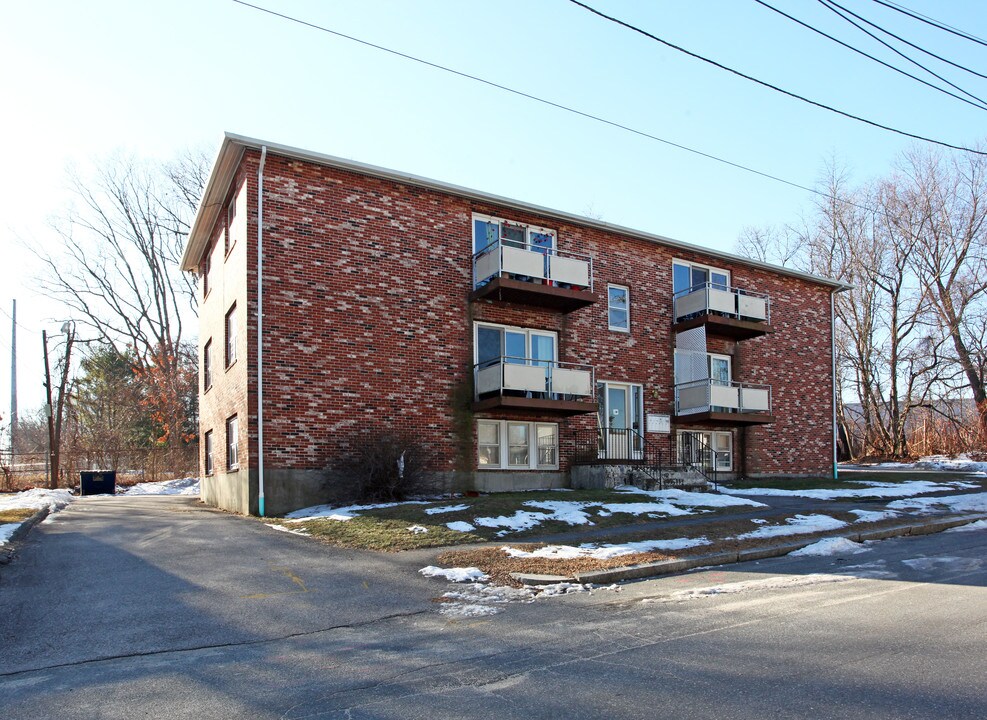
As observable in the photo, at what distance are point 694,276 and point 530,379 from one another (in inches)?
325

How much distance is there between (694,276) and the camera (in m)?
24.3

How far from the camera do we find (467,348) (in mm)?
19328

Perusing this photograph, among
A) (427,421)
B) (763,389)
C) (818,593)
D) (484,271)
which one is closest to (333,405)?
(427,421)

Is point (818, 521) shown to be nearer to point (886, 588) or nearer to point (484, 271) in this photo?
point (886, 588)

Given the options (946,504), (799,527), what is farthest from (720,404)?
(799,527)

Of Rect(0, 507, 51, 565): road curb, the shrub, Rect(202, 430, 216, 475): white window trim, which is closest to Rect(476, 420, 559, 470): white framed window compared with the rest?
the shrub

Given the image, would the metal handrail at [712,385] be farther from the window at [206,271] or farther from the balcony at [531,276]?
the window at [206,271]

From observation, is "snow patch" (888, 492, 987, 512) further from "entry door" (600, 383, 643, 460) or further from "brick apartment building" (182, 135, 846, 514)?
"entry door" (600, 383, 643, 460)

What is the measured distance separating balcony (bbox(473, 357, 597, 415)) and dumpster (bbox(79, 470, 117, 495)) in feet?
49.7

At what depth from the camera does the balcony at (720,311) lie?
2259 cm

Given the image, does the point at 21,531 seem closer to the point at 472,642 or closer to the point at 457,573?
the point at 457,573

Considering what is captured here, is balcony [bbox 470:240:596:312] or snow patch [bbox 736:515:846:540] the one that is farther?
balcony [bbox 470:240:596:312]

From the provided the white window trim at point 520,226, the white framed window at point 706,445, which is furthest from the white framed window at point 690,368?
the white window trim at point 520,226

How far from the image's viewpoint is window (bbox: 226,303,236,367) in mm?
18928
